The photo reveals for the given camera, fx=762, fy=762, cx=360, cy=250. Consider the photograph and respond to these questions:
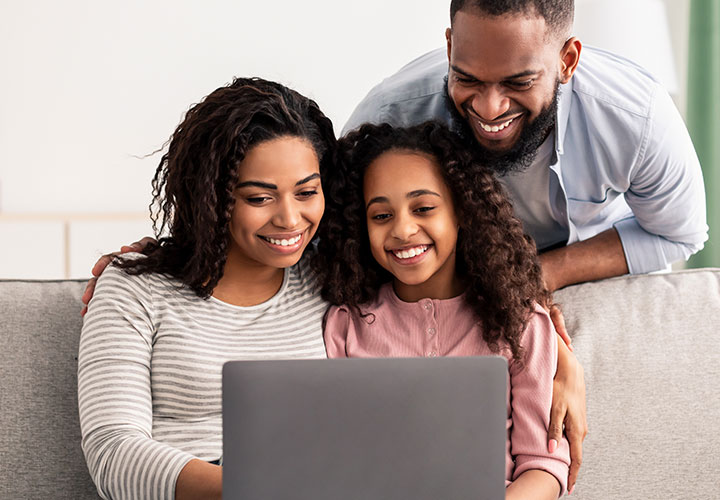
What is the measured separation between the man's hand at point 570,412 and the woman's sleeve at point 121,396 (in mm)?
620

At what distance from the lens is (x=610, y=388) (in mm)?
1555

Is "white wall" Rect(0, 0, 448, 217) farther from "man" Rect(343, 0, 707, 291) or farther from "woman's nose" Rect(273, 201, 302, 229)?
"woman's nose" Rect(273, 201, 302, 229)

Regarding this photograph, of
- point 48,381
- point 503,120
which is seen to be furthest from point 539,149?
point 48,381

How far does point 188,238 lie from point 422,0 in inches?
92.6

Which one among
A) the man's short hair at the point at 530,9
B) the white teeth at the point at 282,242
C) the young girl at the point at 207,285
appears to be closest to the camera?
the young girl at the point at 207,285

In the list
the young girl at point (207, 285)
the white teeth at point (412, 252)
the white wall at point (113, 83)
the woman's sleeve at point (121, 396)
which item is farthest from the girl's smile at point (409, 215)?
the white wall at point (113, 83)

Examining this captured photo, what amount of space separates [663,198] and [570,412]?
2.23 feet

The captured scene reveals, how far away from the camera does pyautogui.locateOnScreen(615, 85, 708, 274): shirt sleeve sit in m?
1.70

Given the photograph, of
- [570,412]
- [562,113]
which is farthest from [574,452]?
[562,113]

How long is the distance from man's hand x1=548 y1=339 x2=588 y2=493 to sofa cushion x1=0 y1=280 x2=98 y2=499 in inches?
33.0

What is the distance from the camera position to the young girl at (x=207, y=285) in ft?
4.05

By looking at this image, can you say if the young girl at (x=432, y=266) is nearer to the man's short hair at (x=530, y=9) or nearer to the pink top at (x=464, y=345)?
the pink top at (x=464, y=345)

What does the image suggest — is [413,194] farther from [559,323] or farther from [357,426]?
[357,426]

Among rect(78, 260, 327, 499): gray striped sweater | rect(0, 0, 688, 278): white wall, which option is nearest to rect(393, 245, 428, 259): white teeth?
rect(78, 260, 327, 499): gray striped sweater
